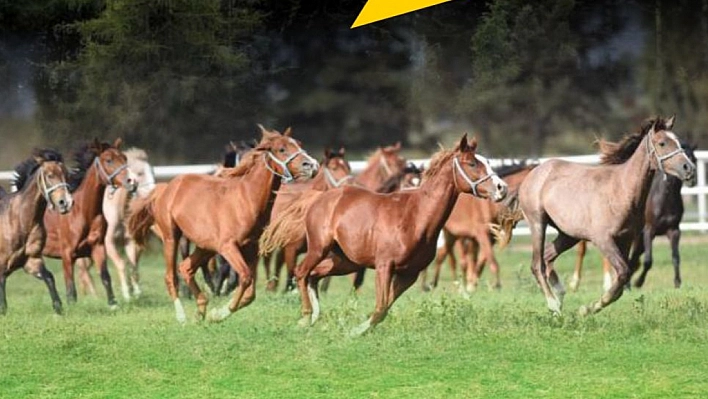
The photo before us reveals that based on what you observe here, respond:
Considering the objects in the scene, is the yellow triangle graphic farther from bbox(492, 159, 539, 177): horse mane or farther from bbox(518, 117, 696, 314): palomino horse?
bbox(518, 117, 696, 314): palomino horse

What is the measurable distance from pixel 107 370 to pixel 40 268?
3020 millimetres

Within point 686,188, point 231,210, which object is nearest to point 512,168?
point 231,210

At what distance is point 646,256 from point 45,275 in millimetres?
4581

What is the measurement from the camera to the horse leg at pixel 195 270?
33.1 ft

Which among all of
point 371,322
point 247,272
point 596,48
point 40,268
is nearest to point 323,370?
point 371,322

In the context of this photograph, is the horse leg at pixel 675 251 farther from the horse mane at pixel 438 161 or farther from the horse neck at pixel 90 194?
the horse neck at pixel 90 194

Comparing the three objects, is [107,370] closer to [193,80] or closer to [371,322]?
[371,322]

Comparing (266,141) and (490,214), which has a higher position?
(266,141)

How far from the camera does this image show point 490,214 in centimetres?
1316

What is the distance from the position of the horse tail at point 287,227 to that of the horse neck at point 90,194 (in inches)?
82.1

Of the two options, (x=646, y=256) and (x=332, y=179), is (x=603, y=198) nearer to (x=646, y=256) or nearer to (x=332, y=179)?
(x=646, y=256)

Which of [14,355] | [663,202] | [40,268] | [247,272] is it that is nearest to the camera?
[14,355]

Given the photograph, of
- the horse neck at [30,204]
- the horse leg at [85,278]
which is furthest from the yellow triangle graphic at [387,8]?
the horse leg at [85,278]

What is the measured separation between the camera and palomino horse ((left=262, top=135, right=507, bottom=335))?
9.02m
